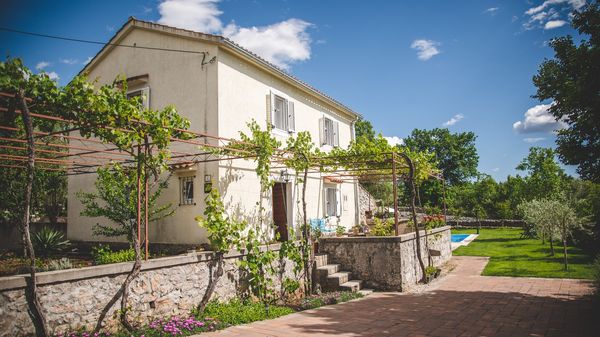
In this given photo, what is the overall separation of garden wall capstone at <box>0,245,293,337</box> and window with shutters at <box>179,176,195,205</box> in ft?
10.5

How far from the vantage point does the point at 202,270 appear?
645 centimetres

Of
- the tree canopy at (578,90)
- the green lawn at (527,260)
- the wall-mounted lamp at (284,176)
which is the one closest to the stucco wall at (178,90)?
the wall-mounted lamp at (284,176)

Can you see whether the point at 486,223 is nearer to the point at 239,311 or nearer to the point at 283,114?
the point at 283,114

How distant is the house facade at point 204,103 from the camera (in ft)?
30.2

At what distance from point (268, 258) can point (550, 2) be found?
29.3ft

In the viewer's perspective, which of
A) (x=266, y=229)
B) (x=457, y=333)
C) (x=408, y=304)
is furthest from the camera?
(x=266, y=229)

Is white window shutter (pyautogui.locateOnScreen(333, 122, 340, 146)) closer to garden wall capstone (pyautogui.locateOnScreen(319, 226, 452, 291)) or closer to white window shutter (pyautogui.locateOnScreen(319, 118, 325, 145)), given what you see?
white window shutter (pyautogui.locateOnScreen(319, 118, 325, 145))

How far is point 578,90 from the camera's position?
5.68m

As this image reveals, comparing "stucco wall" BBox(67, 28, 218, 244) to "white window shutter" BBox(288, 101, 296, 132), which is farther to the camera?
"white window shutter" BBox(288, 101, 296, 132)

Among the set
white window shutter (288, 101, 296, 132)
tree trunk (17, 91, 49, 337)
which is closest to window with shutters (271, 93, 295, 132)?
white window shutter (288, 101, 296, 132)

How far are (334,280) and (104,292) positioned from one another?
533 cm

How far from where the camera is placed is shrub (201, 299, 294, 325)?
602 cm

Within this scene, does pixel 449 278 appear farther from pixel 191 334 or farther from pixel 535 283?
pixel 191 334

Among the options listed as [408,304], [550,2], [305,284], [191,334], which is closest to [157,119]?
[191,334]
